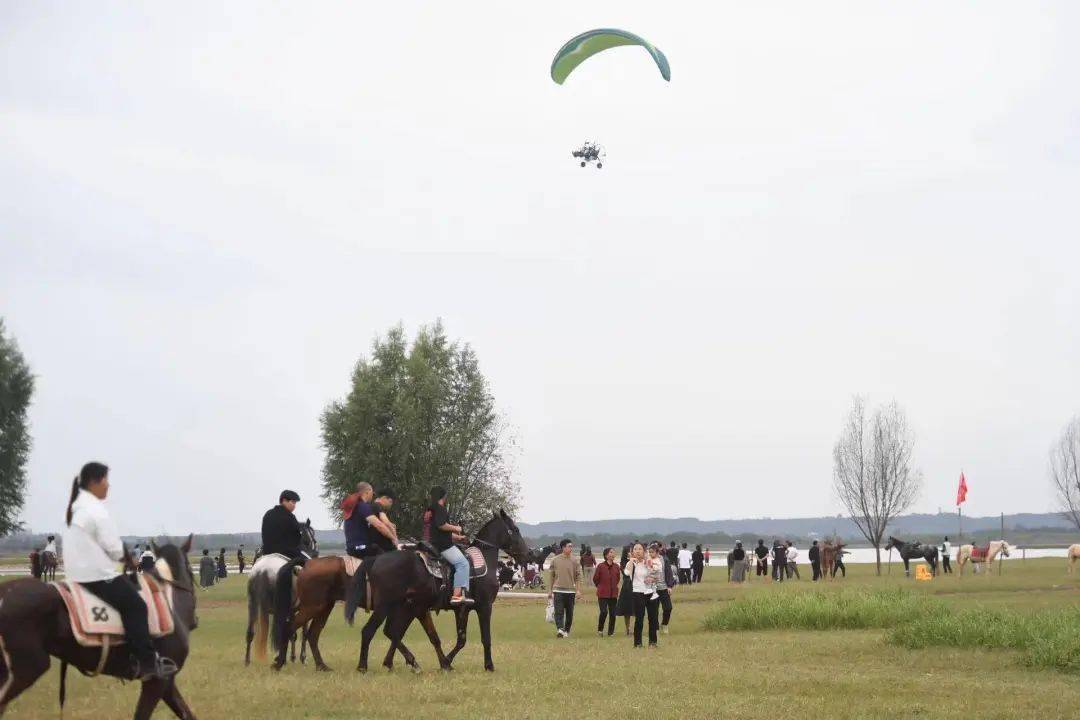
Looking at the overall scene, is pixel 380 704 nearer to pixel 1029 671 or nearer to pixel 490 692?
Answer: pixel 490 692

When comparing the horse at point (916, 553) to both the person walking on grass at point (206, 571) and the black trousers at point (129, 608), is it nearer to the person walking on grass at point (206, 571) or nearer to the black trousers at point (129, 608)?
the person walking on grass at point (206, 571)

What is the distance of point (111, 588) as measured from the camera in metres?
10.7

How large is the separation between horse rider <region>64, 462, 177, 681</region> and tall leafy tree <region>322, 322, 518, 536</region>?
50.1 meters

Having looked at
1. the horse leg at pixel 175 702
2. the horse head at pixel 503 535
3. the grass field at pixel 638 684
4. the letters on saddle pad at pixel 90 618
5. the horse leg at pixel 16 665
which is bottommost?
the grass field at pixel 638 684

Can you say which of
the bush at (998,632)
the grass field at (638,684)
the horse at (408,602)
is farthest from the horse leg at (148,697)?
the bush at (998,632)

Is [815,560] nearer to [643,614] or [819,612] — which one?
[819,612]

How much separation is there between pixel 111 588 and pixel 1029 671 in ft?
43.3

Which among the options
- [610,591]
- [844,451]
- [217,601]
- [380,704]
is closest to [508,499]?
[844,451]

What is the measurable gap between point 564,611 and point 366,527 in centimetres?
893

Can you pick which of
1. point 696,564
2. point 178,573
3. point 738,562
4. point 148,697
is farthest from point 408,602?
point 696,564

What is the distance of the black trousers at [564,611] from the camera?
26516 millimetres

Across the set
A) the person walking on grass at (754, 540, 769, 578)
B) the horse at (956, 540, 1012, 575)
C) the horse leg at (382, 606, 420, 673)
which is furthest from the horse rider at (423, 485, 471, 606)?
the person walking on grass at (754, 540, 769, 578)

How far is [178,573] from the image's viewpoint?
1210 cm

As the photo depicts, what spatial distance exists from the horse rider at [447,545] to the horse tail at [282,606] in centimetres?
203
